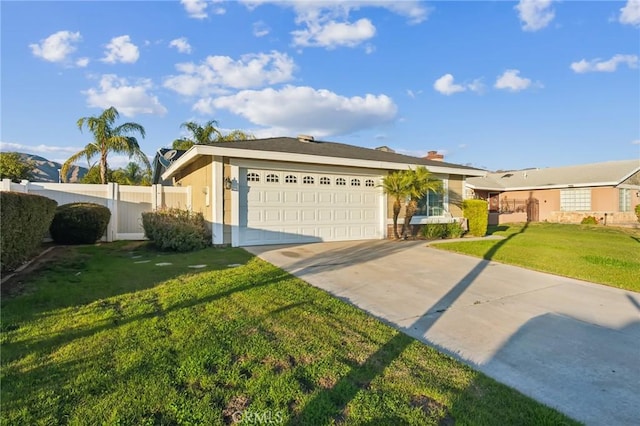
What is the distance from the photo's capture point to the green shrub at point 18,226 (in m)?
4.85

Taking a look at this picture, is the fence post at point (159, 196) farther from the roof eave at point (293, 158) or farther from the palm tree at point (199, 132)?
the palm tree at point (199, 132)

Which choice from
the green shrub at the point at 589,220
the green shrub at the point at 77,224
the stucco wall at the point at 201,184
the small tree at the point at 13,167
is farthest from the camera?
the small tree at the point at 13,167

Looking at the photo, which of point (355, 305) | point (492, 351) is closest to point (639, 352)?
point (492, 351)

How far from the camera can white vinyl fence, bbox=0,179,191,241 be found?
11.3m

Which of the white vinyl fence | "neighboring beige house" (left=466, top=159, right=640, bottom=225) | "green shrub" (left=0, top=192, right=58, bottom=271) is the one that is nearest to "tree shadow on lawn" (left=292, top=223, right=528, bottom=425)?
"green shrub" (left=0, top=192, right=58, bottom=271)

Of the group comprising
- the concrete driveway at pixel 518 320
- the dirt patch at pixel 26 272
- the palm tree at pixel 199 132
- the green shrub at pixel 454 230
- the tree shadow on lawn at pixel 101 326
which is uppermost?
the palm tree at pixel 199 132

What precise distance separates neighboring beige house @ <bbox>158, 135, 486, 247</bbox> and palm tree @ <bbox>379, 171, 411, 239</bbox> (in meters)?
0.36

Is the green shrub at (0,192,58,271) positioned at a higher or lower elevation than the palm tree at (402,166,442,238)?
lower

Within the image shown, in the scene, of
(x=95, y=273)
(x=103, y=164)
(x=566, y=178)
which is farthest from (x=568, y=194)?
(x=103, y=164)

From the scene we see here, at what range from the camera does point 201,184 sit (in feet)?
36.2

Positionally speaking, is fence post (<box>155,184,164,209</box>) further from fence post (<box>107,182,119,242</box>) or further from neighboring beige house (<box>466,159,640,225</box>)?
neighboring beige house (<box>466,159,640,225</box>)

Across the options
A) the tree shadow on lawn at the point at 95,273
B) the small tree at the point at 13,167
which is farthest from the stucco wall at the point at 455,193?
the small tree at the point at 13,167

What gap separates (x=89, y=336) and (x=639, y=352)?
17.7 ft

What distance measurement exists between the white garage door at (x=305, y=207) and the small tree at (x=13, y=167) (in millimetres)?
21518
